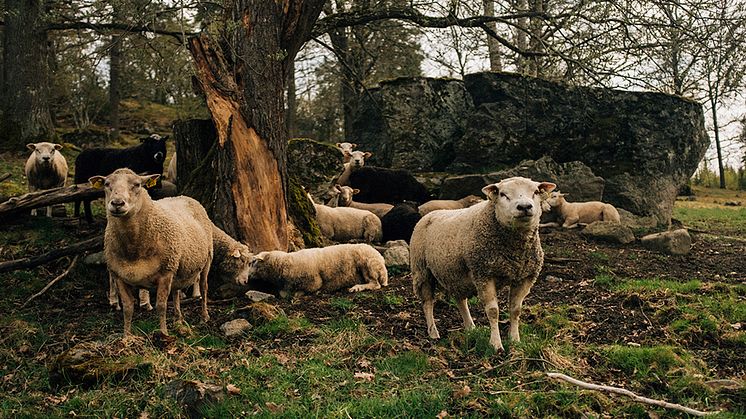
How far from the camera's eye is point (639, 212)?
17766 millimetres

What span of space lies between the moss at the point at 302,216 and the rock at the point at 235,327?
4.04 meters

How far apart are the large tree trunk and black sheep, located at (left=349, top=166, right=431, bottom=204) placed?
827cm

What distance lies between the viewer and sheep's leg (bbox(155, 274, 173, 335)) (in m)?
7.08

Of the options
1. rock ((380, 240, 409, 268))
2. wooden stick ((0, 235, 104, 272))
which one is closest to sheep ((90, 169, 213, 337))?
wooden stick ((0, 235, 104, 272))

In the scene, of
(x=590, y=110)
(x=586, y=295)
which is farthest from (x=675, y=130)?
(x=586, y=295)

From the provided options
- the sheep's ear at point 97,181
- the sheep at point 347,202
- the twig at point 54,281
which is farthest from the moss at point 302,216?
the sheep's ear at point 97,181

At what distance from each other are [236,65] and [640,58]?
6.86 metres

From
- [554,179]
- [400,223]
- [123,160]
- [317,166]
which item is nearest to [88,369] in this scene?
[123,160]

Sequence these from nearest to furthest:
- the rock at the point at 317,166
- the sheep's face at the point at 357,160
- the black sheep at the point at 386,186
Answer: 1. the rock at the point at 317,166
2. the black sheep at the point at 386,186
3. the sheep's face at the point at 357,160

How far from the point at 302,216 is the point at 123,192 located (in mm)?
5241

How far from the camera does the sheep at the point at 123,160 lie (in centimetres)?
1257

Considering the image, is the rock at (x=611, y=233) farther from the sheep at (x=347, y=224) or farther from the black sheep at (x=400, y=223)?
the sheep at (x=347, y=224)

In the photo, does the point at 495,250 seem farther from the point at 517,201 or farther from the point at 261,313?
the point at 261,313

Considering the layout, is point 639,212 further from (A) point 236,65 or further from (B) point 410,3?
(A) point 236,65
